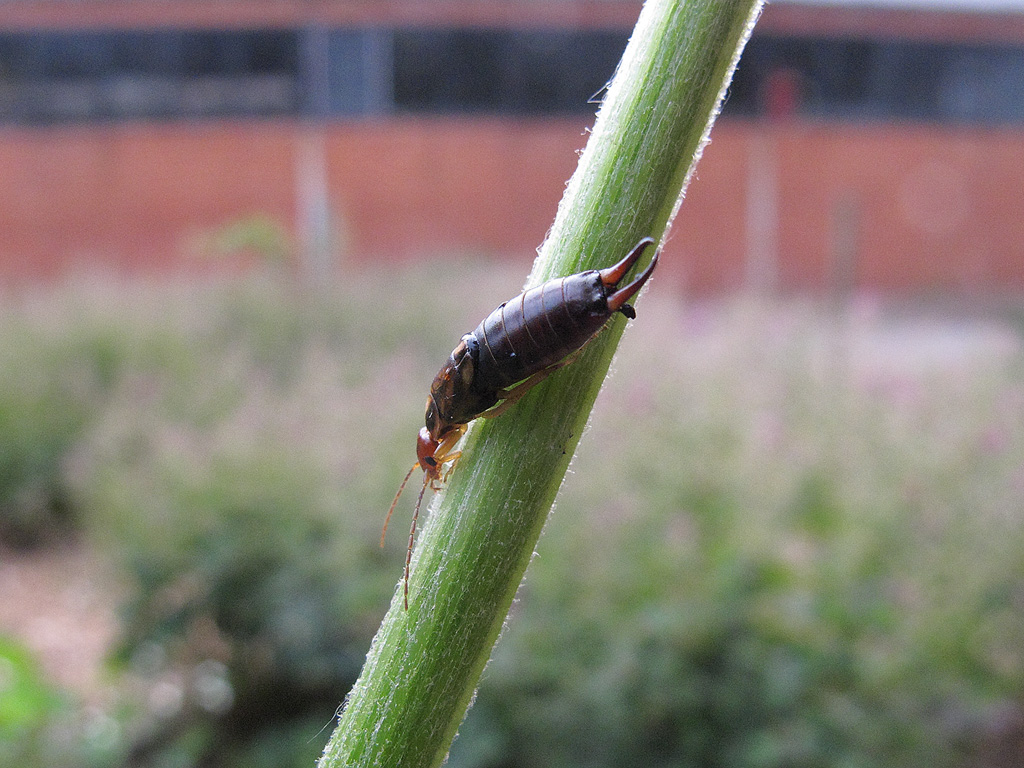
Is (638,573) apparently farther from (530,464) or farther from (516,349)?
(530,464)

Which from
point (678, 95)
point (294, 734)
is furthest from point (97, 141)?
point (678, 95)

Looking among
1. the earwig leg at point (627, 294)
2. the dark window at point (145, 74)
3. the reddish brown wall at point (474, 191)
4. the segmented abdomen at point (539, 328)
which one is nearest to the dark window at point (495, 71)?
the reddish brown wall at point (474, 191)

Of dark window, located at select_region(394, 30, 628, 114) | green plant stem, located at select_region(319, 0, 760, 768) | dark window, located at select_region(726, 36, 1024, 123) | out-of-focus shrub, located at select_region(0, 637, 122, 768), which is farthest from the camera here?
dark window, located at select_region(726, 36, 1024, 123)

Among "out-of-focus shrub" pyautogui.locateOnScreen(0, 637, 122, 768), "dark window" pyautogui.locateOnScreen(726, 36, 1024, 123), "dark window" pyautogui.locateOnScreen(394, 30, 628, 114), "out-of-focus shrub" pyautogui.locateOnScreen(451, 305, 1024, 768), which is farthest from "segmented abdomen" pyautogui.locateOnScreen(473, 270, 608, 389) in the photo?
"dark window" pyautogui.locateOnScreen(726, 36, 1024, 123)

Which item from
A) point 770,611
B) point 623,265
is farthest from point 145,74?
point 623,265

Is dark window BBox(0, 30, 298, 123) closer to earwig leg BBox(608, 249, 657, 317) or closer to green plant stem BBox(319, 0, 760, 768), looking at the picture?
earwig leg BBox(608, 249, 657, 317)

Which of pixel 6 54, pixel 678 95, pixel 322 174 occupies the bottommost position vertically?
pixel 678 95

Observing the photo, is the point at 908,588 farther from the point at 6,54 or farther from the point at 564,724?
the point at 6,54
